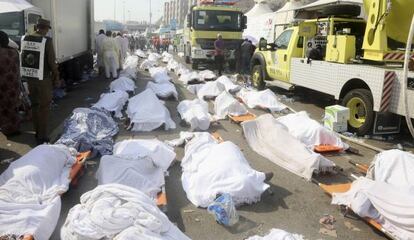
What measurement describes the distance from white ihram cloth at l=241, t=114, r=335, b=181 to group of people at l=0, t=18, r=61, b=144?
3.51 meters

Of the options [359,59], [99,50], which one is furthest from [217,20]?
[359,59]

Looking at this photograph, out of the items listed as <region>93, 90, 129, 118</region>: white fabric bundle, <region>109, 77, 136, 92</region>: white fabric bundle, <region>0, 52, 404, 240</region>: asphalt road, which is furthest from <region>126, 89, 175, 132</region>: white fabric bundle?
<region>109, 77, 136, 92</region>: white fabric bundle

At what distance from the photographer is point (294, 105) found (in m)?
11.1

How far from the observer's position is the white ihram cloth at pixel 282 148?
18.3 feet

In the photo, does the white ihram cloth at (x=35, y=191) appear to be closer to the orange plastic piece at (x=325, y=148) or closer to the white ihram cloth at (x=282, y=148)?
the white ihram cloth at (x=282, y=148)

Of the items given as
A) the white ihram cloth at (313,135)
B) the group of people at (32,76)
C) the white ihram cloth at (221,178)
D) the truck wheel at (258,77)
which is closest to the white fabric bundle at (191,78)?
the truck wheel at (258,77)

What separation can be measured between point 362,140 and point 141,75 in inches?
472

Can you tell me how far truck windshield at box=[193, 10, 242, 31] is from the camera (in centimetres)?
1875

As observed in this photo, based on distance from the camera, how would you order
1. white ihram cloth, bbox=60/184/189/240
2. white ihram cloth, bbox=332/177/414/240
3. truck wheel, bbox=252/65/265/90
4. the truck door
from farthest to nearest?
1. truck wheel, bbox=252/65/265/90
2. the truck door
3. white ihram cloth, bbox=332/177/414/240
4. white ihram cloth, bbox=60/184/189/240

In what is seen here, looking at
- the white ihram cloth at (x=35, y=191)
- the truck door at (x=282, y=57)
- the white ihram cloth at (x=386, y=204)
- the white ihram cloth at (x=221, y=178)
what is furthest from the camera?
the truck door at (x=282, y=57)

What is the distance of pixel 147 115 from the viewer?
8133mm

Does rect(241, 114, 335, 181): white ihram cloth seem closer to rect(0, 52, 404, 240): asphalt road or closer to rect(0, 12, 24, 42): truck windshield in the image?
rect(0, 52, 404, 240): asphalt road

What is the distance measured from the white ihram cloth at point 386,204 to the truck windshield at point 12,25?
9.05 metres

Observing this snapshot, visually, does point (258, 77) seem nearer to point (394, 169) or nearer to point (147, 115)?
point (147, 115)
